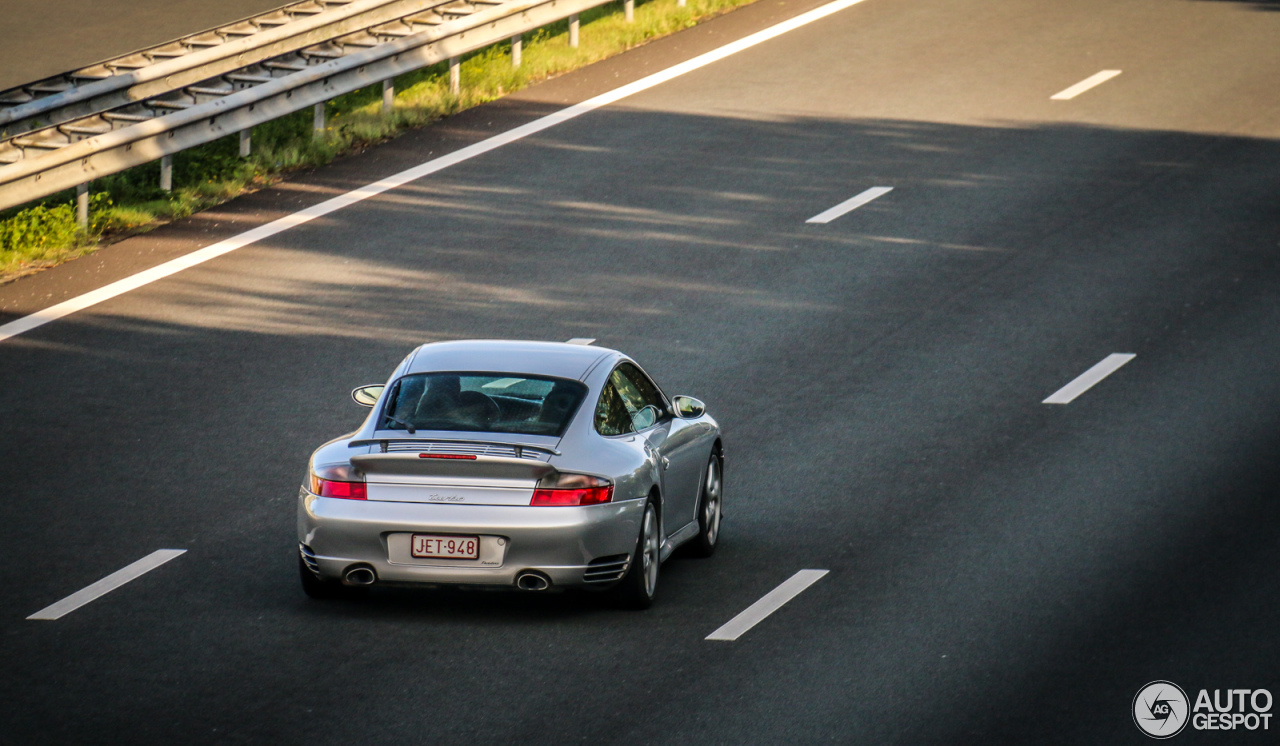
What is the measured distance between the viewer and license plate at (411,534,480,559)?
33.0 feet

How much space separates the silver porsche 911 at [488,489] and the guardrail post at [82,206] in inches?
349

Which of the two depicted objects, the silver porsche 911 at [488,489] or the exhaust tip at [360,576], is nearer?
the silver porsche 911 at [488,489]

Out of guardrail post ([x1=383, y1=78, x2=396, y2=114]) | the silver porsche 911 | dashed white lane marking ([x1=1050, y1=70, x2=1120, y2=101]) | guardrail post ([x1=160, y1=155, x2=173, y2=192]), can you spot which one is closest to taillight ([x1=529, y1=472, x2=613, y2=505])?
the silver porsche 911

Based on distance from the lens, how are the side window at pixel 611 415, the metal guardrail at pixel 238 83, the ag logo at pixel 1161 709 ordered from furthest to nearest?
the metal guardrail at pixel 238 83 < the side window at pixel 611 415 < the ag logo at pixel 1161 709

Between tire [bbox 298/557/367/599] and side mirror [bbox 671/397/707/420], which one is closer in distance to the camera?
tire [bbox 298/557/367/599]

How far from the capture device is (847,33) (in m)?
27.7

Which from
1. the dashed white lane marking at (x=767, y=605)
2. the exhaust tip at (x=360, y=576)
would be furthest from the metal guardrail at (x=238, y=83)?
the dashed white lane marking at (x=767, y=605)

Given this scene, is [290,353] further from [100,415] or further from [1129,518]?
[1129,518]

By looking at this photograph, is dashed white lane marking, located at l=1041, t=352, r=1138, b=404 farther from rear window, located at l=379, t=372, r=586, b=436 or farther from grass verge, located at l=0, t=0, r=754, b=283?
grass verge, located at l=0, t=0, r=754, b=283

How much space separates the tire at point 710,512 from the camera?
38.9 ft

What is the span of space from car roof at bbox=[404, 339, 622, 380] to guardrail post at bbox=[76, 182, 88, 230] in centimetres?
862

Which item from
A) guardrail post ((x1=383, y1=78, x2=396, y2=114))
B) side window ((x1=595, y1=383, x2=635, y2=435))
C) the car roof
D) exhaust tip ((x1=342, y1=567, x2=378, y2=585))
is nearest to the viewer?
exhaust tip ((x1=342, y1=567, x2=378, y2=585))

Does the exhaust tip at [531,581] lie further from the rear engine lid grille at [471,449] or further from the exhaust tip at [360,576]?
the exhaust tip at [360,576]

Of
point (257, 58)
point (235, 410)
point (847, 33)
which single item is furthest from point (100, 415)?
point (847, 33)
